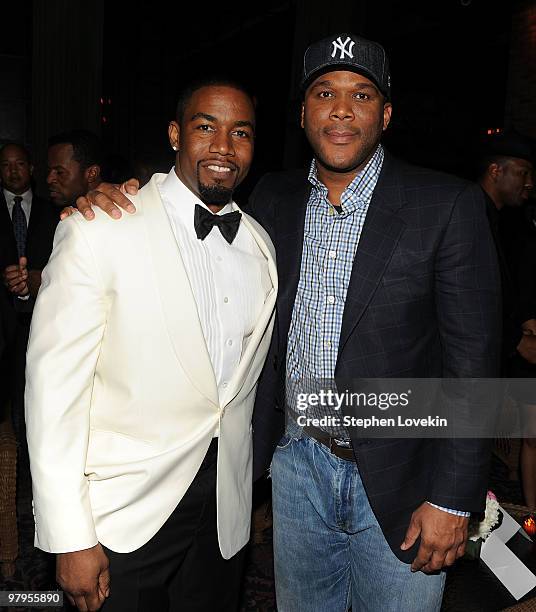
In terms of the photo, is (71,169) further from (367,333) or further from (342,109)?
(367,333)

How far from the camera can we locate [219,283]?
1.79 m

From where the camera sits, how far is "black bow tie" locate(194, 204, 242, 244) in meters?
1.79

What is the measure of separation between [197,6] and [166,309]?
48.2ft

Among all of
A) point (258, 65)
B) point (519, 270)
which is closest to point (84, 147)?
point (519, 270)

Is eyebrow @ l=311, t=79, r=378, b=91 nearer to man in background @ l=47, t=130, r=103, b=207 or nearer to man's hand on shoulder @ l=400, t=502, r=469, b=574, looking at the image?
man's hand on shoulder @ l=400, t=502, r=469, b=574

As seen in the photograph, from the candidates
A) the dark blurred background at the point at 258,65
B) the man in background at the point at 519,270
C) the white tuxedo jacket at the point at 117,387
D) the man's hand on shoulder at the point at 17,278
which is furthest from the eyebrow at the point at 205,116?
the dark blurred background at the point at 258,65

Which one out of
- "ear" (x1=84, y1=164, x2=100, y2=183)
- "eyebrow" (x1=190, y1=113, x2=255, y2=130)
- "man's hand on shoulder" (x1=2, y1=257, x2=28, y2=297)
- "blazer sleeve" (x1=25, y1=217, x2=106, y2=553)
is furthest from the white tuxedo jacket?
"ear" (x1=84, y1=164, x2=100, y2=183)

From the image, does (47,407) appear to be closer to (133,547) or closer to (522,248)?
(133,547)

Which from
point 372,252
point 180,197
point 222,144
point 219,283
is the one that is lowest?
point 219,283

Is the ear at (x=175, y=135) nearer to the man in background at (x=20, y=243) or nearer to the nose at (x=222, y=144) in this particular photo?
the nose at (x=222, y=144)

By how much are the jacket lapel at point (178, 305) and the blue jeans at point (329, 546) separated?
507mm

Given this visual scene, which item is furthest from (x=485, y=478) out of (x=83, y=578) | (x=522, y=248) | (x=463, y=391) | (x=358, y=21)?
(x=358, y=21)

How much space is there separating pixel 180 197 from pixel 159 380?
53cm

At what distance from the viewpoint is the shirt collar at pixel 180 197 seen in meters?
1.82
